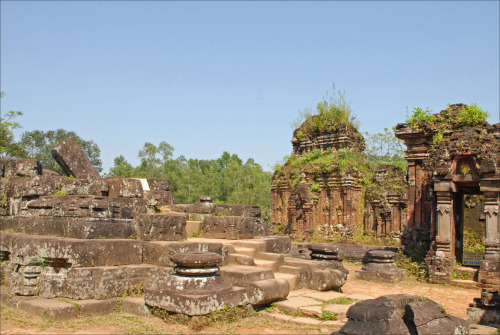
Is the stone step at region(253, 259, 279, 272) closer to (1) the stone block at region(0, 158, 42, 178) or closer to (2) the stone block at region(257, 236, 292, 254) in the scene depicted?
(2) the stone block at region(257, 236, 292, 254)

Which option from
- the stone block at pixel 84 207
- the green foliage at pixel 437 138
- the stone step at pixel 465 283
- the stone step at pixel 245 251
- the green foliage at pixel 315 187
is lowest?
the stone step at pixel 465 283

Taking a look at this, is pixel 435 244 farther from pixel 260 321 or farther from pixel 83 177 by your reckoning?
pixel 83 177

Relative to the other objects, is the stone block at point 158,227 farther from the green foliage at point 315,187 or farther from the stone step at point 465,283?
the green foliage at point 315,187

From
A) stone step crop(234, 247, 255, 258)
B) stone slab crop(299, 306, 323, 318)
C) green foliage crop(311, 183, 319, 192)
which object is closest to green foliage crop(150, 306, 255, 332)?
stone slab crop(299, 306, 323, 318)

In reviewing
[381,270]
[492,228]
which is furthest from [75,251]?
[492,228]

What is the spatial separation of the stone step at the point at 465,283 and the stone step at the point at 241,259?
6.31 meters

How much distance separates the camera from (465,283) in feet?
37.0

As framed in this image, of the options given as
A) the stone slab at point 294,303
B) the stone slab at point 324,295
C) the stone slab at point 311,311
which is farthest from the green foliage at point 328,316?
the stone slab at point 324,295

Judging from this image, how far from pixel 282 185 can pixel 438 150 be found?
1160cm

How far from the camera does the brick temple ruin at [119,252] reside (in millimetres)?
6051

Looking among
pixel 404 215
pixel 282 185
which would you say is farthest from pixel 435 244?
pixel 282 185

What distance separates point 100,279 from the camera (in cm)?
639

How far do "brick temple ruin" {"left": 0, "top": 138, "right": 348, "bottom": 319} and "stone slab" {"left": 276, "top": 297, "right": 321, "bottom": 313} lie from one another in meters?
0.13

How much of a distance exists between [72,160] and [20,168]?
1.04 m
